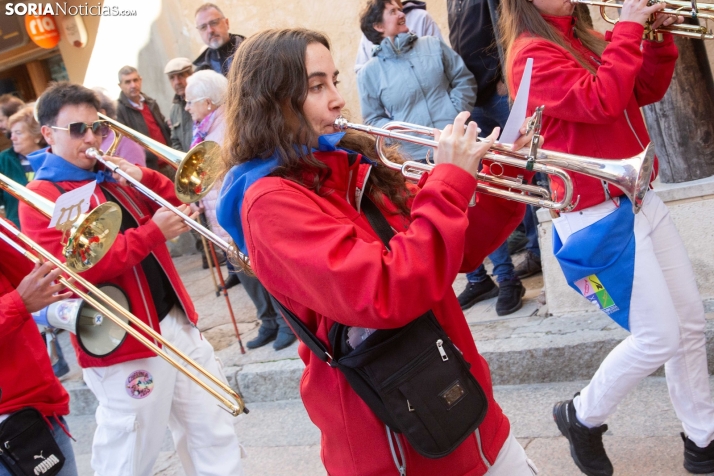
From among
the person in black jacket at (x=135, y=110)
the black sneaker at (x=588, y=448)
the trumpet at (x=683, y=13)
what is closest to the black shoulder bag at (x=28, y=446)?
the black sneaker at (x=588, y=448)

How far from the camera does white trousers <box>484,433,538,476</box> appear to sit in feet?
6.40

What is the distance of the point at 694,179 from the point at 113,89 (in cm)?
672

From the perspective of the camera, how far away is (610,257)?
2.56m

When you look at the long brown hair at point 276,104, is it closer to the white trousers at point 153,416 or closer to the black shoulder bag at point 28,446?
the black shoulder bag at point 28,446

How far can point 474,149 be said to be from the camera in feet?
5.61

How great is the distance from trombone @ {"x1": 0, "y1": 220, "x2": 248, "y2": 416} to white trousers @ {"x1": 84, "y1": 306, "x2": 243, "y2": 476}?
6.6 inches

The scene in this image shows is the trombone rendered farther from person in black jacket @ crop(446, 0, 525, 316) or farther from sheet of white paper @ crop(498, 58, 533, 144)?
person in black jacket @ crop(446, 0, 525, 316)

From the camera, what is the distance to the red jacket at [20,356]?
2637mm

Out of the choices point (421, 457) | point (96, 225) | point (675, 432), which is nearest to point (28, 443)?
point (96, 225)

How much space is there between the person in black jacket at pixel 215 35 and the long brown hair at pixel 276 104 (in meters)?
4.26

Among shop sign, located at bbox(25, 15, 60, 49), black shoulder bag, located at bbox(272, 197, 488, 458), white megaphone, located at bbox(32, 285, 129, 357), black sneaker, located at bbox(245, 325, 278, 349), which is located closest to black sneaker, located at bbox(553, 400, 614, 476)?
black shoulder bag, located at bbox(272, 197, 488, 458)

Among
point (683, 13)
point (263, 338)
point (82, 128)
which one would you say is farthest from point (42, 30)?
point (683, 13)

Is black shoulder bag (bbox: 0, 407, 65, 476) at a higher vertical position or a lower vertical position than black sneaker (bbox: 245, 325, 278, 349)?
higher

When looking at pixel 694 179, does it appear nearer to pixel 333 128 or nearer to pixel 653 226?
pixel 653 226
